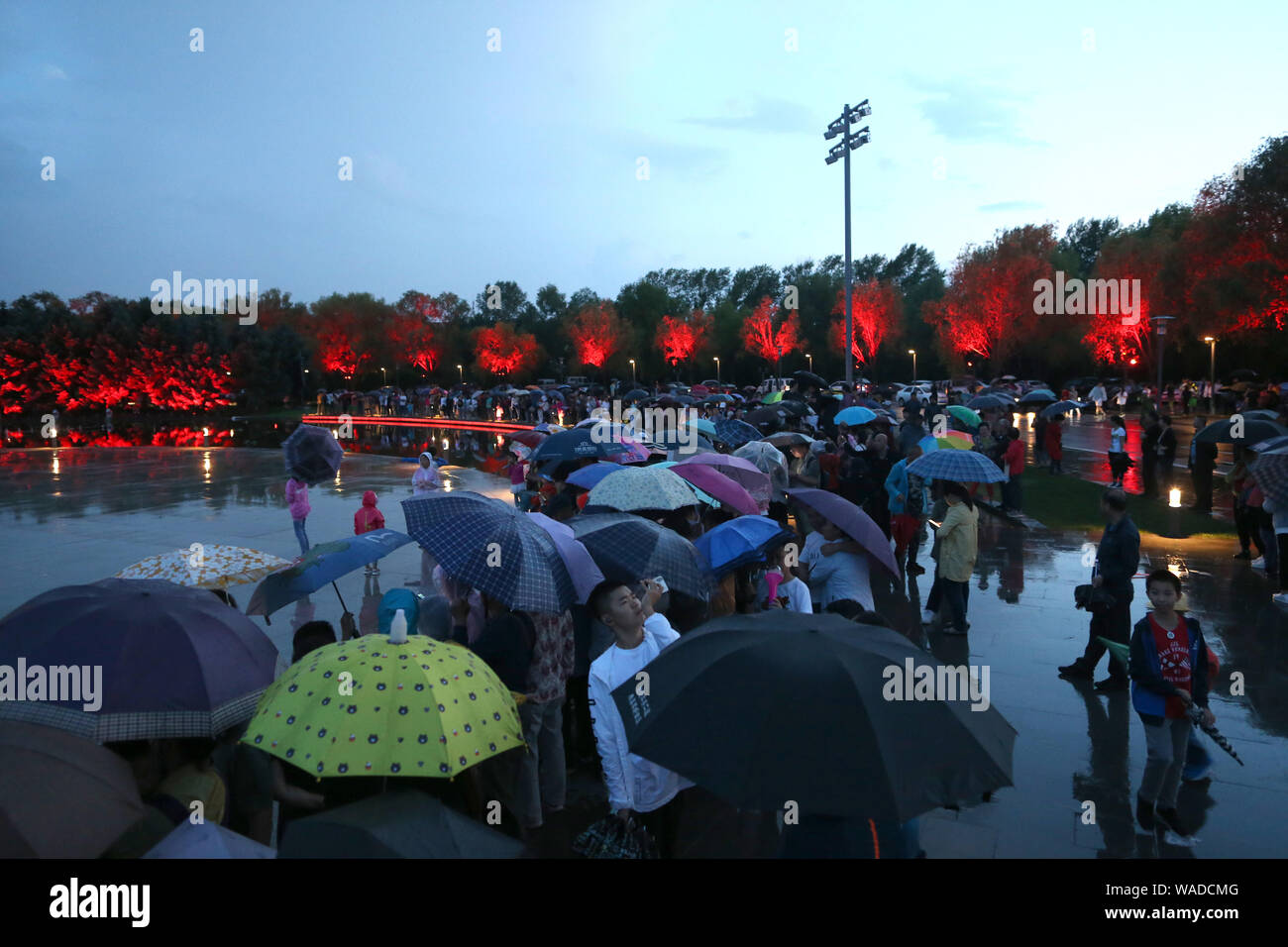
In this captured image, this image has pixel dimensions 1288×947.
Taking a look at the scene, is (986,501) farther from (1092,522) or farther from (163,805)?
(163,805)

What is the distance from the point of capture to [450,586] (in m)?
5.26

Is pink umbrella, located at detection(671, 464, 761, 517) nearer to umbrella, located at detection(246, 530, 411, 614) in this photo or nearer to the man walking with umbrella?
the man walking with umbrella

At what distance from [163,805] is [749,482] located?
22.5ft

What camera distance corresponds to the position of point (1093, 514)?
15.7 m

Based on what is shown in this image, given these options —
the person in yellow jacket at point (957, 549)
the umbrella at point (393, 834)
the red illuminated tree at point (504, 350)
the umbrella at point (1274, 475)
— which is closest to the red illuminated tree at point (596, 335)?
the red illuminated tree at point (504, 350)

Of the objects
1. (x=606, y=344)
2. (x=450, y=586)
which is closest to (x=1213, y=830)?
(x=450, y=586)

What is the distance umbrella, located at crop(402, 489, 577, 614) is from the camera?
4.72 meters

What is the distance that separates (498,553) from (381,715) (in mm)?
1669

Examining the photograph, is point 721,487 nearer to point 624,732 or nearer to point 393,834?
point 624,732

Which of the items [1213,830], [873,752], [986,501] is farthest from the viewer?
[986,501]

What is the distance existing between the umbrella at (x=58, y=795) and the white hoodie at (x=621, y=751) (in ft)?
6.09

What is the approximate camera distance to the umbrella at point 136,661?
3.56 meters

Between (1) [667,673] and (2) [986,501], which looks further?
(2) [986,501]
